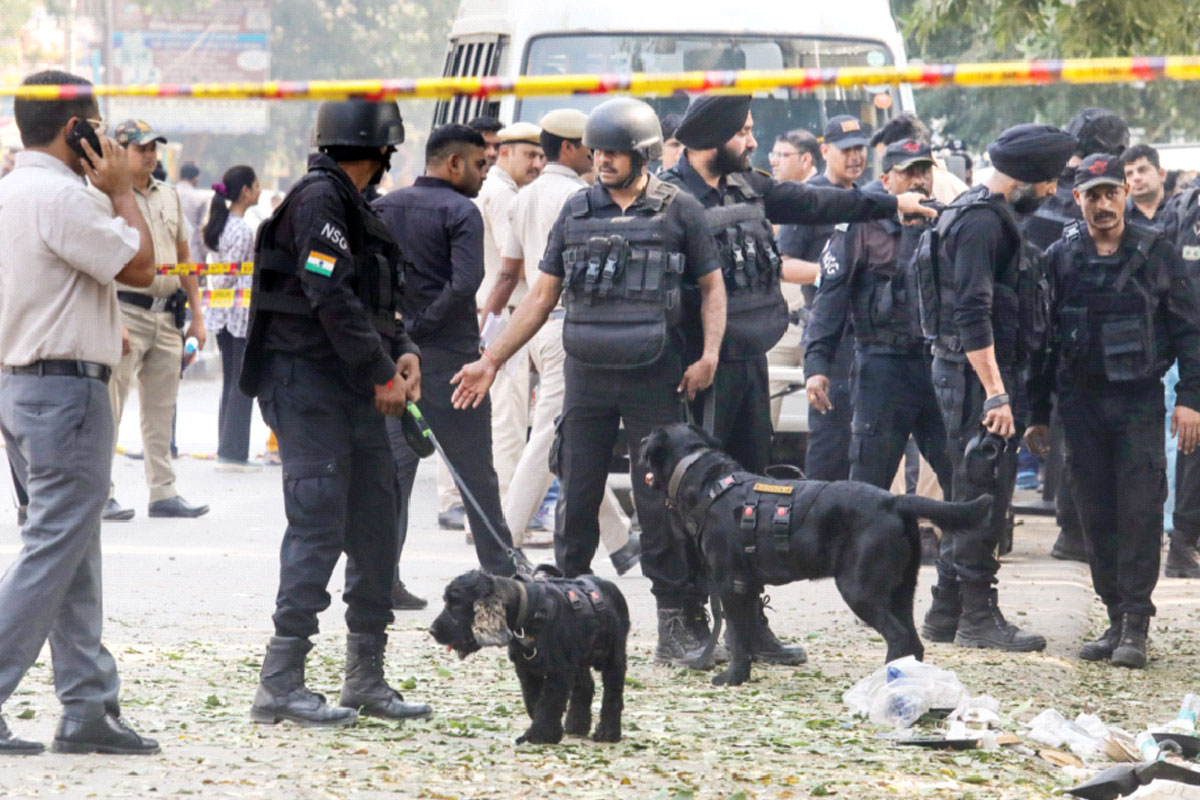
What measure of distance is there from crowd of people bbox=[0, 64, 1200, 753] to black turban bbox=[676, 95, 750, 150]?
13 millimetres

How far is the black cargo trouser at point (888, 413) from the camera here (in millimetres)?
7691

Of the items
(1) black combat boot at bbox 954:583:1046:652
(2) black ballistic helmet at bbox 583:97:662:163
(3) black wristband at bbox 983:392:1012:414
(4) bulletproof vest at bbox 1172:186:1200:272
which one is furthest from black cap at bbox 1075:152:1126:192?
(4) bulletproof vest at bbox 1172:186:1200:272

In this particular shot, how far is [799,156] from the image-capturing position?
10.4 meters

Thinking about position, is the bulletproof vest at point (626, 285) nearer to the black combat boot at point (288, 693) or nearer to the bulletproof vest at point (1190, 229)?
the black combat boot at point (288, 693)

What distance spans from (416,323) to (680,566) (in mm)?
1831

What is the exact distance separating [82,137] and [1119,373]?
4028mm

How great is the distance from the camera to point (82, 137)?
202 inches

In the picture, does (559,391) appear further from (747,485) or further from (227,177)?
(227,177)

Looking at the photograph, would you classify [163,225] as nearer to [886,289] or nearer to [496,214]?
[496,214]

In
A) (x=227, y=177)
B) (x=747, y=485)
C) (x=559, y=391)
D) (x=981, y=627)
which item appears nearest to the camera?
(x=747, y=485)

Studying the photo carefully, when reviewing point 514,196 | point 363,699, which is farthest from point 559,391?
point 363,699

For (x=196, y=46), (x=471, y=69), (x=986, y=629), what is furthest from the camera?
(x=196, y=46)

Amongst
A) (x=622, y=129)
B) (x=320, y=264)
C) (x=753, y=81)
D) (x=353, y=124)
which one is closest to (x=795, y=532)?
(x=622, y=129)

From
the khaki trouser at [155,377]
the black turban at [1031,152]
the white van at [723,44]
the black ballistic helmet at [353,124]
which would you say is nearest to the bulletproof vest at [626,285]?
the black ballistic helmet at [353,124]
